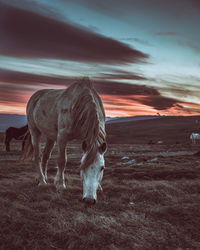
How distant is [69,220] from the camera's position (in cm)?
449

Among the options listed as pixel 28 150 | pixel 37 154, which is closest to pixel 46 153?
pixel 37 154

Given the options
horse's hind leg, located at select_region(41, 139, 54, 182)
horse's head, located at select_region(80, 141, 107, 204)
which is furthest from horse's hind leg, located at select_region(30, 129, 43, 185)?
horse's head, located at select_region(80, 141, 107, 204)

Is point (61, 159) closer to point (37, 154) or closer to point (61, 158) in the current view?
point (61, 158)

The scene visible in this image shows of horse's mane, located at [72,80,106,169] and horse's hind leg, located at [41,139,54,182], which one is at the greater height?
horse's mane, located at [72,80,106,169]

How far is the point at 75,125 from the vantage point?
255 inches

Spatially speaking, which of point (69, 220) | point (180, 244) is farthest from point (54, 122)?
point (180, 244)

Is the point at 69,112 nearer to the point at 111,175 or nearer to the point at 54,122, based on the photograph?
the point at 54,122

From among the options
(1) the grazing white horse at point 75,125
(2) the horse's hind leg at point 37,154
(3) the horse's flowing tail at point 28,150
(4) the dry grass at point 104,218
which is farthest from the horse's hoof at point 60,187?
(3) the horse's flowing tail at point 28,150

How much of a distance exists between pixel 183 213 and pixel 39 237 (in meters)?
3.11

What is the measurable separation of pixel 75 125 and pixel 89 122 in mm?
648

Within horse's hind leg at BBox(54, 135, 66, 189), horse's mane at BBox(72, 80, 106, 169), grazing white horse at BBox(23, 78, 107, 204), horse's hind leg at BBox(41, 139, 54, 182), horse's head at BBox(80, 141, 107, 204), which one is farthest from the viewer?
horse's hind leg at BBox(41, 139, 54, 182)

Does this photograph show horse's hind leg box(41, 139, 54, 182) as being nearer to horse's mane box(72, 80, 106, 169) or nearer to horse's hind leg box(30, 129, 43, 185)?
horse's hind leg box(30, 129, 43, 185)

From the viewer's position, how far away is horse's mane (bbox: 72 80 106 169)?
5.44 metres

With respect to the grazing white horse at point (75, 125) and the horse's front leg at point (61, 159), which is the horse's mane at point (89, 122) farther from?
the horse's front leg at point (61, 159)
